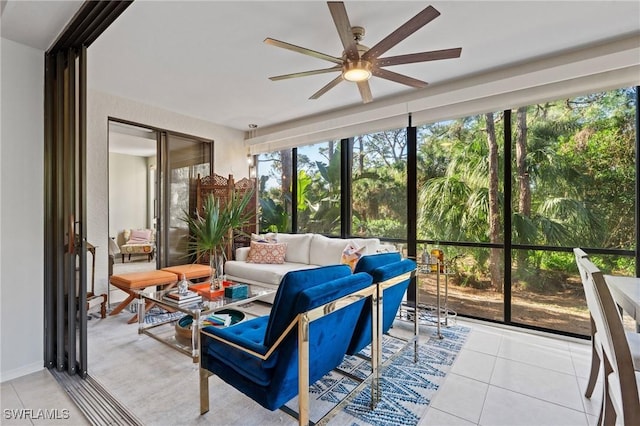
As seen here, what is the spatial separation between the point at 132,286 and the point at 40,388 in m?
1.26

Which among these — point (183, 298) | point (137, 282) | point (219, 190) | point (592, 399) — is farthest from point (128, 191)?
point (592, 399)

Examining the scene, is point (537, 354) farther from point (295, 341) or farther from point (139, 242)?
point (139, 242)

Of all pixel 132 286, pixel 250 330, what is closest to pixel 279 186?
pixel 132 286

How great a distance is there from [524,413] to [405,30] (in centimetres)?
249

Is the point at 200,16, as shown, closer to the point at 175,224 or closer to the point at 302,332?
the point at 302,332

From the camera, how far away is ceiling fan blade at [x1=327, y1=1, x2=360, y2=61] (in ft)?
5.60

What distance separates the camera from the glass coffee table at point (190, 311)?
2.42 meters

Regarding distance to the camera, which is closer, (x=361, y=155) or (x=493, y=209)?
(x=493, y=209)

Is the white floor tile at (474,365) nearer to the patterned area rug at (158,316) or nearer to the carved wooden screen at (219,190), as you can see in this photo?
the patterned area rug at (158,316)

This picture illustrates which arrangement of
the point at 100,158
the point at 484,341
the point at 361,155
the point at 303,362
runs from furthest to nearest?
the point at 361,155
the point at 100,158
the point at 484,341
the point at 303,362

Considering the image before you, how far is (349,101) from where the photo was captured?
413cm

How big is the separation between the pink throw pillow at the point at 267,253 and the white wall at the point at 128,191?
1991 millimetres

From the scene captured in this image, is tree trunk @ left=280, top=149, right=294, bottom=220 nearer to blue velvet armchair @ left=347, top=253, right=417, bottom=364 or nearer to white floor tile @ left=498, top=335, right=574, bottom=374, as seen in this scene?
blue velvet armchair @ left=347, top=253, right=417, bottom=364

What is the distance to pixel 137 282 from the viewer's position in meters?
3.35
